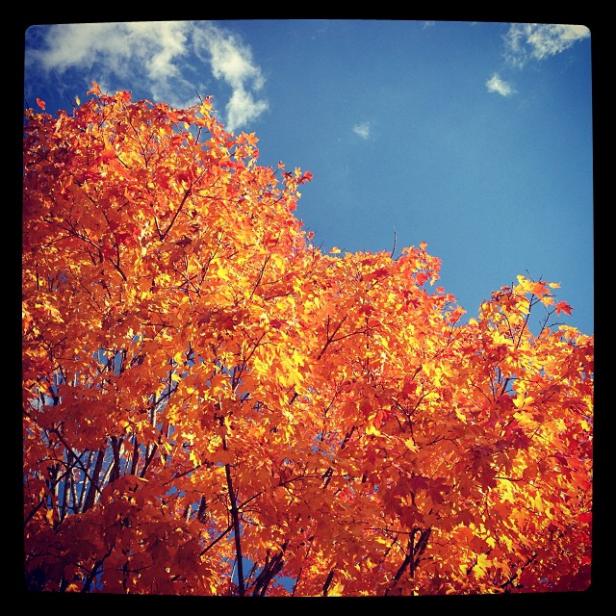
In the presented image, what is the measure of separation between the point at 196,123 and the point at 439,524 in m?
5.21

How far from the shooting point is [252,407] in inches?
137

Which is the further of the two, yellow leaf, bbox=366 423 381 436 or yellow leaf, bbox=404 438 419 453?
yellow leaf, bbox=366 423 381 436

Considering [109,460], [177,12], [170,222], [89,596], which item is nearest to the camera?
[89,596]

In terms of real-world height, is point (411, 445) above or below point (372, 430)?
below

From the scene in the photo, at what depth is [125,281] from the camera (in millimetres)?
3699

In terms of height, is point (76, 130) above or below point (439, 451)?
above

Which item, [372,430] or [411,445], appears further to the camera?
[372,430]

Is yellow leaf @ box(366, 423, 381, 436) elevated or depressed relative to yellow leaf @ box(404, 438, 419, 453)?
elevated

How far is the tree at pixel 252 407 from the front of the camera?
116 inches

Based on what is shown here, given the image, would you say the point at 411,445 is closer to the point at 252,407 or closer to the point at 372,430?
the point at 372,430

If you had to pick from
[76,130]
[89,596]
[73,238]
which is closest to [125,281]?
[73,238]

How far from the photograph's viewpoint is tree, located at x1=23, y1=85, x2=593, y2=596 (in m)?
2.95

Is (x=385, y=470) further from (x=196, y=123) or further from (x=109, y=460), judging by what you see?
(x=196, y=123)

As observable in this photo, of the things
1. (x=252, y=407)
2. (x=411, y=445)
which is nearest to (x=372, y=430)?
(x=411, y=445)
